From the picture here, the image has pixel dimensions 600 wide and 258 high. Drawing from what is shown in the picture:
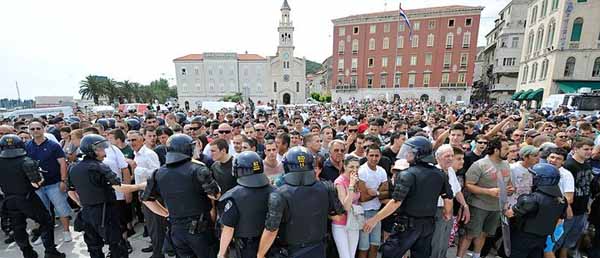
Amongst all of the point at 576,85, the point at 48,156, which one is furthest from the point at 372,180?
the point at 576,85

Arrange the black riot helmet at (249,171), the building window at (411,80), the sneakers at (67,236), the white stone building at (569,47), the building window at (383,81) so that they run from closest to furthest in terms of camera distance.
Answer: the black riot helmet at (249,171) → the sneakers at (67,236) → the white stone building at (569,47) → the building window at (411,80) → the building window at (383,81)

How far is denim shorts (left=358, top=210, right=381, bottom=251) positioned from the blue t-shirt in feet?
15.0

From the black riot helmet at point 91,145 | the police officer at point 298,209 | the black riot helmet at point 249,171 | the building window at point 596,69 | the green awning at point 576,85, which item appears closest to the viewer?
the police officer at point 298,209

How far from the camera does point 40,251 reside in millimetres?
3895

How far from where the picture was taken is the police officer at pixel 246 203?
6.93 feet

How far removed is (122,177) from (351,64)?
46.5 metres

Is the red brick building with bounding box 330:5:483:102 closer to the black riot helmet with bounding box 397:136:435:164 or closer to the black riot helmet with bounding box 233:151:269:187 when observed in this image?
the black riot helmet with bounding box 397:136:435:164

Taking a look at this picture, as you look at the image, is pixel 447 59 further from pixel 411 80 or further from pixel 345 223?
pixel 345 223

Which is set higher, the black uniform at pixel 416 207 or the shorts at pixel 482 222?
the black uniform at pixel 416 207

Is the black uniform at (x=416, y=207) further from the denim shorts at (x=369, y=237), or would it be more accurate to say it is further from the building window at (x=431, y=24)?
the building window at (x=431, y=24)

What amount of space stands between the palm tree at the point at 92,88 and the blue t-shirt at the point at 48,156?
46.3m

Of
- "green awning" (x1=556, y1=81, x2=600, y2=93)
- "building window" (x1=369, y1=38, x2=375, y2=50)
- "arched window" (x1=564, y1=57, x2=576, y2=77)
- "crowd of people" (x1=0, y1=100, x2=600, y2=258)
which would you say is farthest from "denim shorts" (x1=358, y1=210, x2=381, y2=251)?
"building window" (x1=369, y1=38, x2=375, y2=50)

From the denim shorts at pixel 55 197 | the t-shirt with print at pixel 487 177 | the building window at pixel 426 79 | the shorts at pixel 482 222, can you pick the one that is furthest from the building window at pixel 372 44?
the denim shorts at pixel 55 197

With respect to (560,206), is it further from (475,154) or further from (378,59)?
(378,59)
